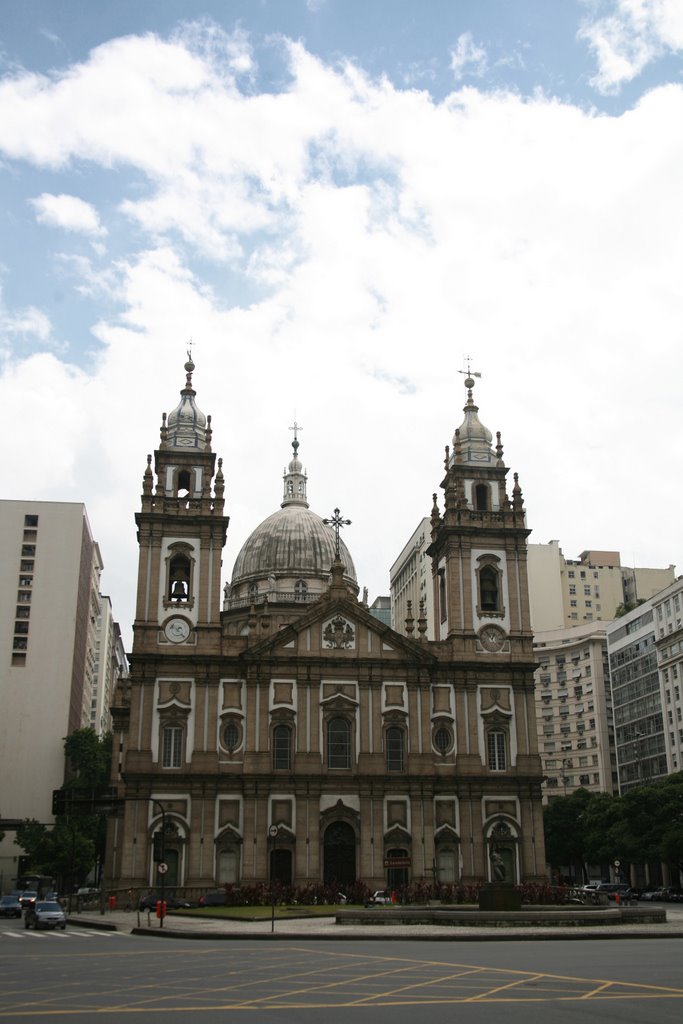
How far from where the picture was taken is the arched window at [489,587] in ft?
202

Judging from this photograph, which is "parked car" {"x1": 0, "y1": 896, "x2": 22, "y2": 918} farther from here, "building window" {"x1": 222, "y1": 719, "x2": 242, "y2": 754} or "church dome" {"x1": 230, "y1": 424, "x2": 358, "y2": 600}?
"church dome" {"x1": 230, "y1": 424, "x2": 358, "y2": 600}

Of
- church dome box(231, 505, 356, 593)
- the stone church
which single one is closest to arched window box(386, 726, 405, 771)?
the stone church

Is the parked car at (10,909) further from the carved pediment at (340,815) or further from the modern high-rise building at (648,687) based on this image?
the modern high-rise building at (648,687)

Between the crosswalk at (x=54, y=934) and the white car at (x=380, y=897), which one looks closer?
the crosswalk at (x=54, y=934)

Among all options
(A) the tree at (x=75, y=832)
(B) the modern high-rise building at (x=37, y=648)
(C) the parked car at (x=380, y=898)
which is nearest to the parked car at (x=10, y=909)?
(A) the tree at (x=75, y=832)

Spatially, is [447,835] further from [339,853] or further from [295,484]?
[295,484]

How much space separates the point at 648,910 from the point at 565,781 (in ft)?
215

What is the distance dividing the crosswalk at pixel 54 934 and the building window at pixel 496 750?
25.2 m

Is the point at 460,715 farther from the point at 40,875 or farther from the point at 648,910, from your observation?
the point at 40,875

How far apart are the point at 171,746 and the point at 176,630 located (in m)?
5.95

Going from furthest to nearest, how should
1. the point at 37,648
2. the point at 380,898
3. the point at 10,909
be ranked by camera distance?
the point at 37,648
the point at 10,909
the point at 380,898

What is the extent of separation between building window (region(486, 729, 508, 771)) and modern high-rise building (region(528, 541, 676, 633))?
180 feet

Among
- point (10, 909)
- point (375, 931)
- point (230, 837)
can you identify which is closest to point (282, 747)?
point (230, 837)

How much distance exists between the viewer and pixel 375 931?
106 feet
